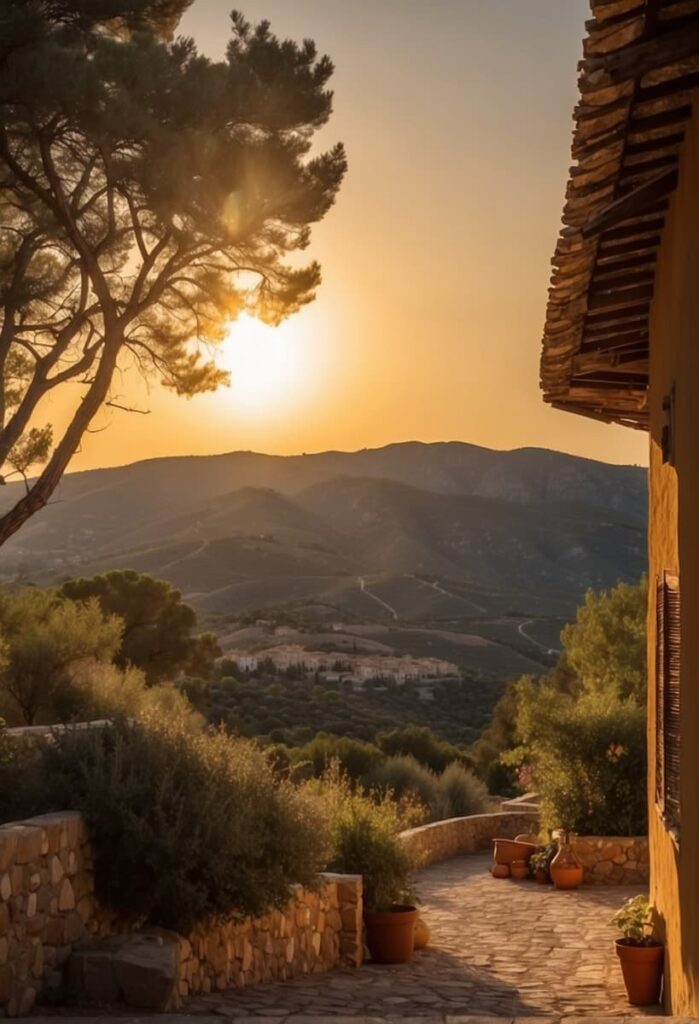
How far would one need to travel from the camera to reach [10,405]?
14469mm

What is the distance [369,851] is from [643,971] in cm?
308

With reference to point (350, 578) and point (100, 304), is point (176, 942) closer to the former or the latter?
point (100, 304)

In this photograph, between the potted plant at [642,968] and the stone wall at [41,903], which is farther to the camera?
the potted plant at [642,968]

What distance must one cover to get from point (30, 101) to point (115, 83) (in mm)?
821

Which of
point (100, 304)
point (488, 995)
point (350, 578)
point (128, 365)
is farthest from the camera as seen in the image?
point (350, 578)

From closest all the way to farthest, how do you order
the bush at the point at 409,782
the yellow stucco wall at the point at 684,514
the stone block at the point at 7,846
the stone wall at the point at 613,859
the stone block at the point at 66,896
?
1. the yellow stucco wall at the point at 684,514
2. the stone block at the point at 7,846
3. the stone block at the point at 66,896
4. the stone wall at the point at 613,859
5. the bush at the point at 409,782

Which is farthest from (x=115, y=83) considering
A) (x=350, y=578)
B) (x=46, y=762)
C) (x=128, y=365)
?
(x=350, y=578)

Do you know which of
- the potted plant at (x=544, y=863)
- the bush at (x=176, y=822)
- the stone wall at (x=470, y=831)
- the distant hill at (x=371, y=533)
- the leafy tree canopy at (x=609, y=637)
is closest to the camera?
the bush at (x=176, y=822)

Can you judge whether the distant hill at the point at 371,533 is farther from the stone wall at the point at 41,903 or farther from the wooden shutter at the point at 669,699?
the stone wall at the point at 41,903

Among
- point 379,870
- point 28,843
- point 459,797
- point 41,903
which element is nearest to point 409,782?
point 459,797

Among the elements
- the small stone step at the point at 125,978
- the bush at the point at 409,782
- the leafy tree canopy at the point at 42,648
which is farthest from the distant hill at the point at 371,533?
the small stone step at the point at 125,978

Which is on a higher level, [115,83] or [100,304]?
[115,83]

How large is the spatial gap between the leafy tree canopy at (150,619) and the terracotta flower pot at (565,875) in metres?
14.1

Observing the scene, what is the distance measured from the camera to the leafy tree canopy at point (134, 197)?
11984 mm
